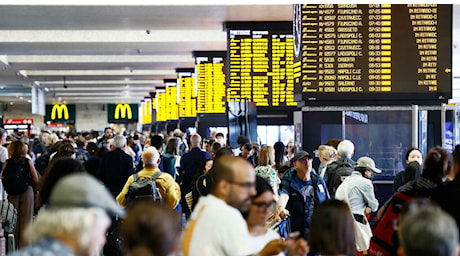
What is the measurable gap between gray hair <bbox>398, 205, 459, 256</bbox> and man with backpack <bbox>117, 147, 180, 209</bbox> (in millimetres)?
5217

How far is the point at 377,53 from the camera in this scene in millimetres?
10711

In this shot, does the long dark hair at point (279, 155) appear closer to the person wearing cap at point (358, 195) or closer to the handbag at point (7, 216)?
the person wearing cap at point (358, 195)

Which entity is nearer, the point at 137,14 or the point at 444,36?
the point at 444,36

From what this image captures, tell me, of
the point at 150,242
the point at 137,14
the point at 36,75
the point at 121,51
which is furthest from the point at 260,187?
the point at 36,75

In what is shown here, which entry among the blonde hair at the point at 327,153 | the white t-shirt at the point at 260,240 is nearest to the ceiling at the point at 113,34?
the blonde hair at the point at 327,153

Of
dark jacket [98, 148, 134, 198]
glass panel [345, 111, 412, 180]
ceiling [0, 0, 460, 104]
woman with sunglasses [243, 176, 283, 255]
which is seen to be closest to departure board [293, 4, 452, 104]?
glass panel [345, 111, 412, 180]

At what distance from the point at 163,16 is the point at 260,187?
10.5 meters

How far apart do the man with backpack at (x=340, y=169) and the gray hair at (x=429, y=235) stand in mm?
5681

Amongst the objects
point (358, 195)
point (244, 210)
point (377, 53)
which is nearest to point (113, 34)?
point (377, 53)

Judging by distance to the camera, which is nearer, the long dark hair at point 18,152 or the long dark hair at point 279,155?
the long dark hair at point 279,155

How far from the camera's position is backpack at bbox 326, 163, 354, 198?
882cm

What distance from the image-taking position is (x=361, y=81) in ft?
35.2

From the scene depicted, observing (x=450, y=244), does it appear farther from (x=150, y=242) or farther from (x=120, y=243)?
(x=120, y=243)

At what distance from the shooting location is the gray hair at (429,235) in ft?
9.98
